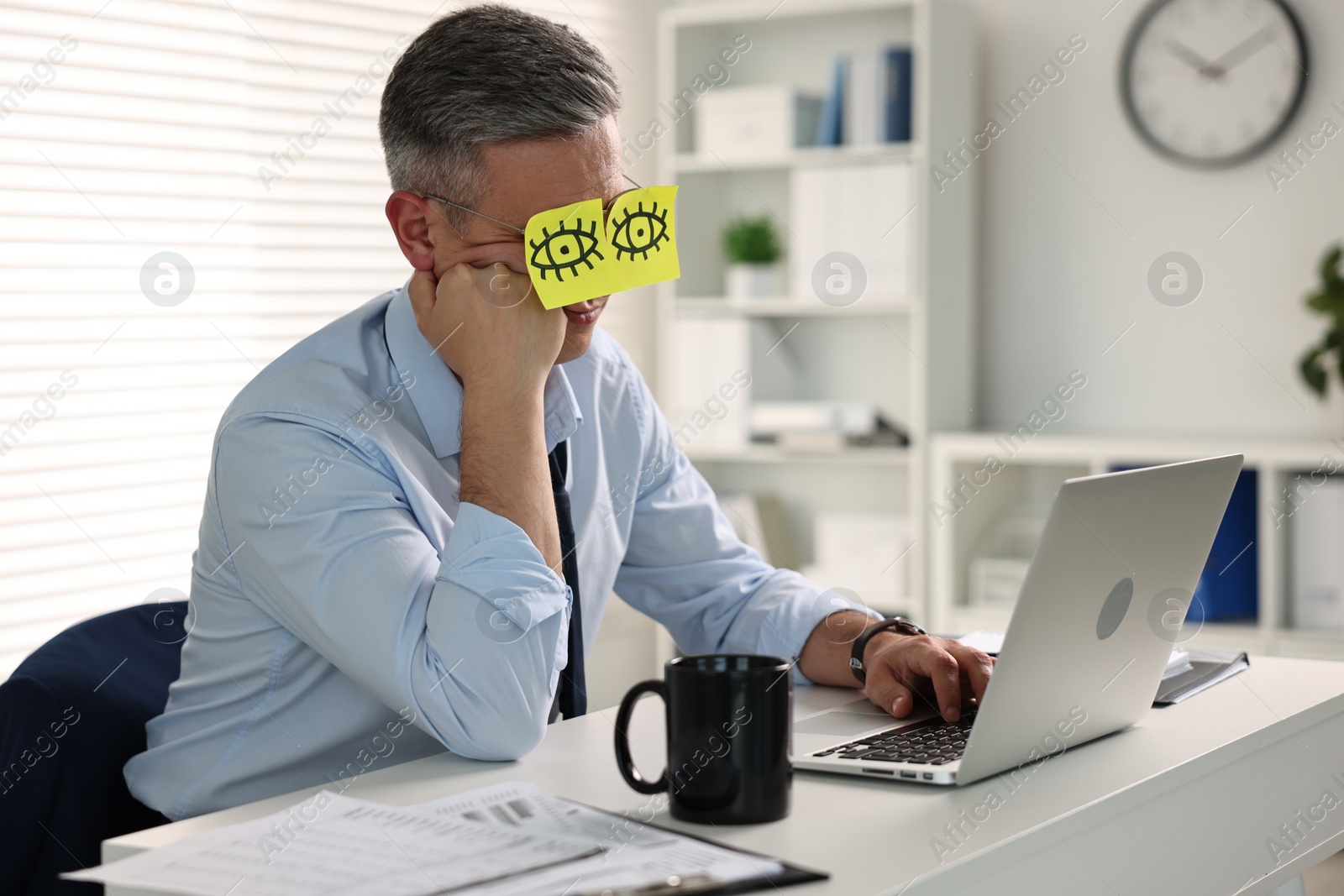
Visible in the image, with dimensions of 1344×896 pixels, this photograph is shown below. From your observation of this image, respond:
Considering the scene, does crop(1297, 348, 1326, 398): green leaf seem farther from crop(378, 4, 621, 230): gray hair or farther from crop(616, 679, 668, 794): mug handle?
crop(616, 679, 668, 794): mug handle

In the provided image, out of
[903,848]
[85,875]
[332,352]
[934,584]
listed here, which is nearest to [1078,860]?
[903,848]

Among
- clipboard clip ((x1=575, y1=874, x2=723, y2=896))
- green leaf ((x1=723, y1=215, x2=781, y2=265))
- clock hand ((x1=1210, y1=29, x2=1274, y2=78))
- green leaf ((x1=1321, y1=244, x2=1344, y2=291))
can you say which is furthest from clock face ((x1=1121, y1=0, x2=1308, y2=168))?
clipboard clip ((x1=575, y1=874, x2=723, y2=896))

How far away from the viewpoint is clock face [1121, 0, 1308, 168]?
328 centimetres

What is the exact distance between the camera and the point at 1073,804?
96cm

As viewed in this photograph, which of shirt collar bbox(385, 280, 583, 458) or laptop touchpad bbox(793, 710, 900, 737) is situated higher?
shirt collar bbox(385, 280, 583, 458)

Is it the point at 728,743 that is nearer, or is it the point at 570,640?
the point at 728,743

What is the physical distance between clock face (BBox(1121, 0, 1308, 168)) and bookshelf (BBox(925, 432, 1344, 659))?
78 cm

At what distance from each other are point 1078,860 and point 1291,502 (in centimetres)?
241

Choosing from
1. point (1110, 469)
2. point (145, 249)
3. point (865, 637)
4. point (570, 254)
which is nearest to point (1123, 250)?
point (1110, 469)

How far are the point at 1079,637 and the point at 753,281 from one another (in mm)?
2848

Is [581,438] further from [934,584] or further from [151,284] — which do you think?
[934,584]

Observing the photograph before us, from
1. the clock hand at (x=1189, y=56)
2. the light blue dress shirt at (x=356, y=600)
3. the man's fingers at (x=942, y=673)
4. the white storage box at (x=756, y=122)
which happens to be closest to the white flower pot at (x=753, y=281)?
the white storage box at (x=756, y=122)

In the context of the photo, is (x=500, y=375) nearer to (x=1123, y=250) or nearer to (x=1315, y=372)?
(x=1315, y=372)

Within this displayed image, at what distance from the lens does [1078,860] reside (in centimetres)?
95
